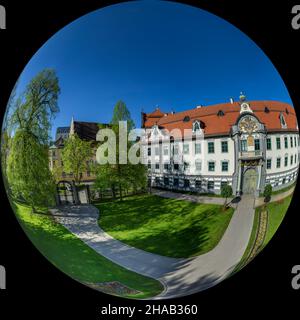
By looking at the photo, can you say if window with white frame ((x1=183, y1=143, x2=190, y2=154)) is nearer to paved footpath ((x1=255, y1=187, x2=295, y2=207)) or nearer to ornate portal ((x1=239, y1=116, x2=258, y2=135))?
ornate portal ((x1=239, y1=116, x2=258, y2=135))

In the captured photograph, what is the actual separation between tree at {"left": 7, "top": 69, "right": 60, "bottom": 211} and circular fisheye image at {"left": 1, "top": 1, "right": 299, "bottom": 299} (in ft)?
0.09

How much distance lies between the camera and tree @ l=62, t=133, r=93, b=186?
6.06 m

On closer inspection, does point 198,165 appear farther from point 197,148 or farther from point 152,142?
point 152,142

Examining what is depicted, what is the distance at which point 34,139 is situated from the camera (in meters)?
6.63

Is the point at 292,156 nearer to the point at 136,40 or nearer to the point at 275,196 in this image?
the point at 275,196

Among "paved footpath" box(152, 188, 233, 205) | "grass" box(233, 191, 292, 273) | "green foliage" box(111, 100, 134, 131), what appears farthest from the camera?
"grass" box(233, 191, 292, 273)

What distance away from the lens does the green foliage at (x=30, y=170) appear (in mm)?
6539

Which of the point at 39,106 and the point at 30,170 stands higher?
the point at 39,106

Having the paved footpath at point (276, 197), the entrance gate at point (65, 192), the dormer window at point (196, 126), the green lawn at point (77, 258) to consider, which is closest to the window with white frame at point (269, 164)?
the paved footpath at point (276, 197)

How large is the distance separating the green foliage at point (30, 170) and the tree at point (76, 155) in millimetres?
510

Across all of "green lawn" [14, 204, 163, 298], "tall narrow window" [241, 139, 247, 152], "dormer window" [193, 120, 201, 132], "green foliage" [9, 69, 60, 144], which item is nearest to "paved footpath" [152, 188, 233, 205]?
"tall narrow window" [241, 139, 247, 152]

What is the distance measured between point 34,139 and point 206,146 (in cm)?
318

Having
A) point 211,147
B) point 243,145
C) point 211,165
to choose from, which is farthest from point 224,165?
point 243,145

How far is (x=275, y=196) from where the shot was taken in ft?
23.0
